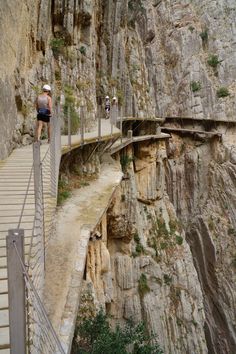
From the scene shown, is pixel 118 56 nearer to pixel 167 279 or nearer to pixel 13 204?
pixel 167 279

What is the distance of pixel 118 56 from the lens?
19906 millimetres

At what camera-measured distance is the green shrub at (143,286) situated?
555 inches

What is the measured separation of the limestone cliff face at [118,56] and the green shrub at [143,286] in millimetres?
7437

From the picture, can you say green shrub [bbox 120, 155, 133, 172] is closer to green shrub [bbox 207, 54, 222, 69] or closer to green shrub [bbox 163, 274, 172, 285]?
green shrub [bbox 163, 274, 172, 285]

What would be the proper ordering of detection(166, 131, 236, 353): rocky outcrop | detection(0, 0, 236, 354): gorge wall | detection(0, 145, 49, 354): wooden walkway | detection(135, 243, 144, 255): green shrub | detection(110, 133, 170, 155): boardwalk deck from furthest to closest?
detection(166, 131, 236, 353): rocky outcrop, detection(135, 243, 144, 255): green shrub, detection(110, 133, 170, 155): boardwalk deck, detection(0, 0, 236, 354): gorge wall, detection(0, 145, 49, 354): wooden walkway

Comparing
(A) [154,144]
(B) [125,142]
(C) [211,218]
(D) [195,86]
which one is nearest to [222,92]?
(D) [195,86]

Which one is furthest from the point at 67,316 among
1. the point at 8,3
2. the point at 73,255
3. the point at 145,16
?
the point at 145,16

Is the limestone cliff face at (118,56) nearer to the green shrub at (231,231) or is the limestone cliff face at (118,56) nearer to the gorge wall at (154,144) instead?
the gorge wall at (154,144)

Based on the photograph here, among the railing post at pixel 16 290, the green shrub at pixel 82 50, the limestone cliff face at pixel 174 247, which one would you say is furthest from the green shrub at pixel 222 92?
the railing post at pixel 16 290

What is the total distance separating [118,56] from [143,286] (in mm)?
13762

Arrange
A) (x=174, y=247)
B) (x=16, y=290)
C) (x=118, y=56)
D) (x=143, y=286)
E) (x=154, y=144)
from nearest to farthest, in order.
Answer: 1. (x=16, y=290)
2. (x=143, y=286)
3. (x=174, y=247)
4. (x=154, y=144)
5. (x=118, y=56)

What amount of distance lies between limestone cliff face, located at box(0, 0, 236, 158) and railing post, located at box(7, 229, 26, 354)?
208 inches

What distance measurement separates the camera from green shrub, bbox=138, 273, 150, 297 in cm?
1408

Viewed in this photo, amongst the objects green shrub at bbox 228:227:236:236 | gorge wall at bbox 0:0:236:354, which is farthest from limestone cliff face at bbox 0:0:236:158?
green shrub at bbox 228:227:236:236
